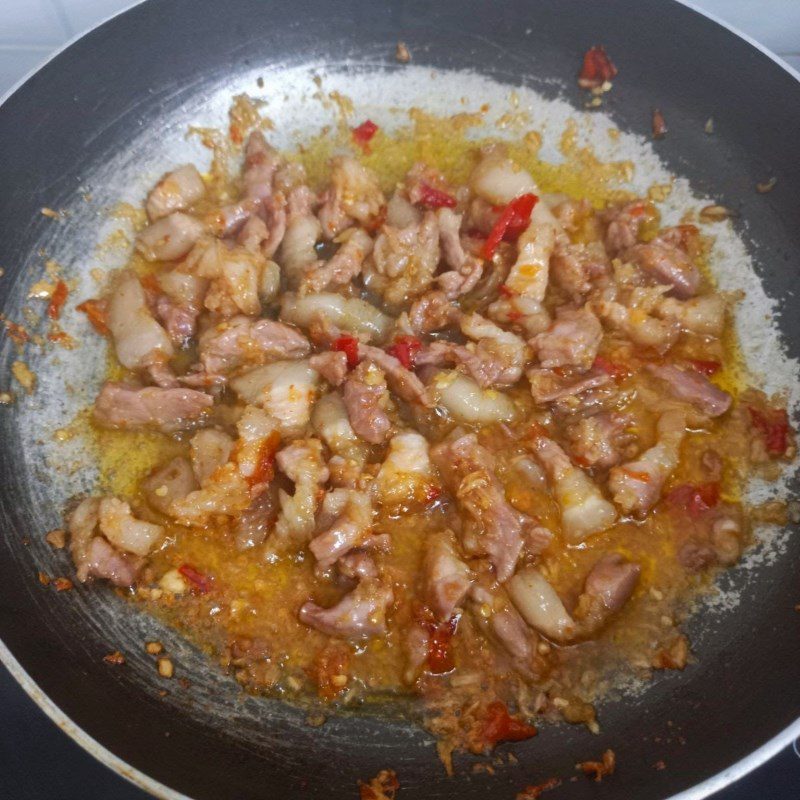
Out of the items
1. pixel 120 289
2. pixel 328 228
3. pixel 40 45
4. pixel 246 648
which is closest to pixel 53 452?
pixel 120 289

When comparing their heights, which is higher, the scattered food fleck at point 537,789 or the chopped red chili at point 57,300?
the chopped red chili at point 57,300

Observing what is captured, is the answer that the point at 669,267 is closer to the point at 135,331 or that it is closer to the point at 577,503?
the point at 577,503

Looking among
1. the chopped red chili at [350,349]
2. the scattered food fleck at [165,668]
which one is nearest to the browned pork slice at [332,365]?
the chopped red chili at [350,349]

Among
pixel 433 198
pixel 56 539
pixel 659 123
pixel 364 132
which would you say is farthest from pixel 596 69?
pixel 56 539

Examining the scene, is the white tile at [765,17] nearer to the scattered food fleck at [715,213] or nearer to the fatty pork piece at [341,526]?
the scattered food fleck at [715,213]

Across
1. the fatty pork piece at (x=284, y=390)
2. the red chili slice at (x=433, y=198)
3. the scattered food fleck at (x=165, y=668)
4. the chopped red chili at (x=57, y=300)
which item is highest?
the red chili slice at (x=433, y=198)

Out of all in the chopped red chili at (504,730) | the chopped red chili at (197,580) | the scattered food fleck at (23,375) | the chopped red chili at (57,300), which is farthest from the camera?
the chopped red chili at (57,300)

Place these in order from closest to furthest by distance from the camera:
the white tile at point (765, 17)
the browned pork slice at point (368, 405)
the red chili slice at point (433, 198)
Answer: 1. the browned pork slice at point (368, 405)
2. the red chili slice at point (433, 198)
3. the white tile at point (765, 17)
